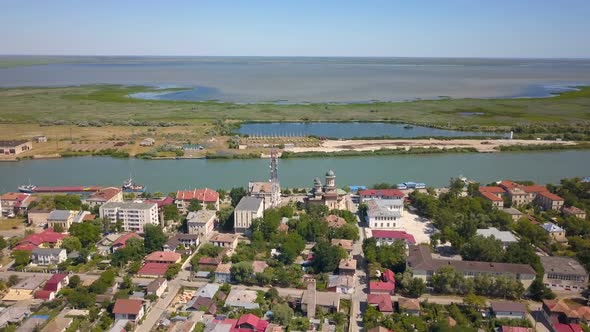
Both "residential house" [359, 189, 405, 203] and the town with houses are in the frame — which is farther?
"residential house" [359, 189, 405, 203]

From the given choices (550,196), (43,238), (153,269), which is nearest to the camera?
(153,269)

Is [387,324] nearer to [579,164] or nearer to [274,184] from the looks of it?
[274,184]

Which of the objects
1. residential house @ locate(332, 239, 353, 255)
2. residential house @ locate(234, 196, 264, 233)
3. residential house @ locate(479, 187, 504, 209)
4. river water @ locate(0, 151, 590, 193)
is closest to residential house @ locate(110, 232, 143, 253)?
residential house @ locate(234, 196, 264, 233)

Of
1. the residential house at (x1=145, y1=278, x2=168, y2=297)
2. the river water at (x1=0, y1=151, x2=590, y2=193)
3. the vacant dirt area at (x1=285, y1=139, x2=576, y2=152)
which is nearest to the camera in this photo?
the residential house at (x1=145, y1=278, x2=168, y2=297)

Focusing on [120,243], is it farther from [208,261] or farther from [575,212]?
[575,212]

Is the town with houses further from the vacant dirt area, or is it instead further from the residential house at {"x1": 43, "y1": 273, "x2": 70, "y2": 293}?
the vacant dirt area

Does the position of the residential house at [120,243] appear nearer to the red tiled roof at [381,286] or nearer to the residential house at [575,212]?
the red tiled roof at [381,286]

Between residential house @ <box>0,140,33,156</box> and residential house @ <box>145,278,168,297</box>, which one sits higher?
residential house @ <box>0,140,33,156</box>

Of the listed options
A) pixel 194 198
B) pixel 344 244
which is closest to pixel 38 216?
pixel 194 198
